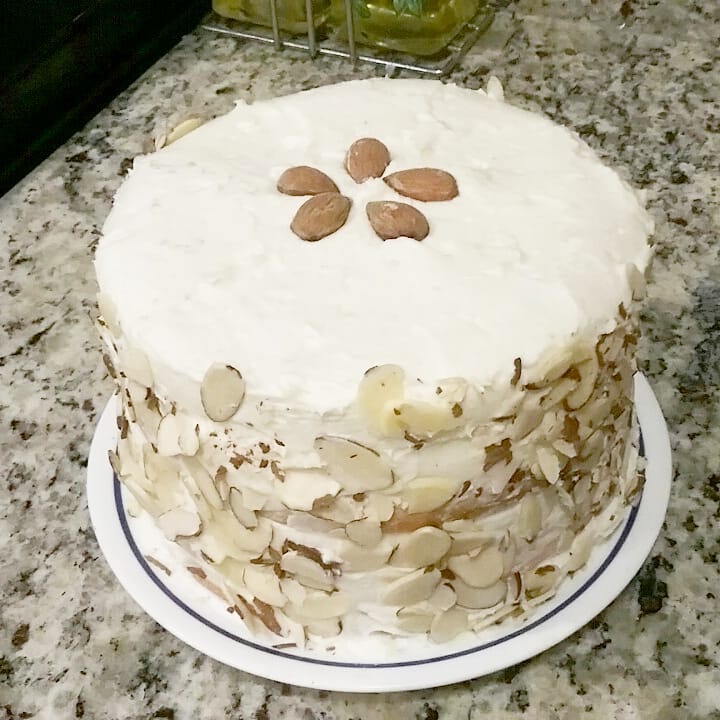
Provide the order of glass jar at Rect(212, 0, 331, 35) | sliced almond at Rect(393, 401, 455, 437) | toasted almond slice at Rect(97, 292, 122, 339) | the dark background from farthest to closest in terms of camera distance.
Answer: glass jar at Rect(212, 0, 331, 35), the dark background, toasted almond slice at Rect(97, 292, 122, 339), sliced almond at Rect(393, 401, 455, 437)

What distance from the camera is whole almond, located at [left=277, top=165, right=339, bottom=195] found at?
32.7 inches

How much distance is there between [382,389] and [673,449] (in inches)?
19.0

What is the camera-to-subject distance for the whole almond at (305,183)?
832 mm

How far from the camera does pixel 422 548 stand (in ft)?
2.39

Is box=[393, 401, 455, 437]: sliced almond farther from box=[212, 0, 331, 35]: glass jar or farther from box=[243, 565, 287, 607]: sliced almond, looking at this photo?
box=[212, 0, 331, 35]: glass jar

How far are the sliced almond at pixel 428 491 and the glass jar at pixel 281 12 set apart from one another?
1.21 metres

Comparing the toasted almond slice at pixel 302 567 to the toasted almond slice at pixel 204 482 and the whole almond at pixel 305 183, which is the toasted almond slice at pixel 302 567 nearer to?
the toasted almond slice at pixel 204 482

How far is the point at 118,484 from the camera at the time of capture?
0.94 metres

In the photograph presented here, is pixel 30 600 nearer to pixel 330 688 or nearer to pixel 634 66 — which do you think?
pixel 330 688

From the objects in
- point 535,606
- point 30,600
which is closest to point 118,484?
point 30,600

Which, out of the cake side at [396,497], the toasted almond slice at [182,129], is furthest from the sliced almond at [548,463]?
the toasted almond slice at [182,129]

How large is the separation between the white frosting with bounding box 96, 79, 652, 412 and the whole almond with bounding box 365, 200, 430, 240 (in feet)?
0.04

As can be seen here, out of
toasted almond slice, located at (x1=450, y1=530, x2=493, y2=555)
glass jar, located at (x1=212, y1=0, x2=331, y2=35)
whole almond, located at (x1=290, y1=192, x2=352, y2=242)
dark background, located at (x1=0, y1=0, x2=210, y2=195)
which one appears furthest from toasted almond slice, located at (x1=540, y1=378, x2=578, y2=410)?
glass jar, located at (x1=212, y1=0, x2=331, y2=35)

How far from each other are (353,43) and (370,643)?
114 cm
